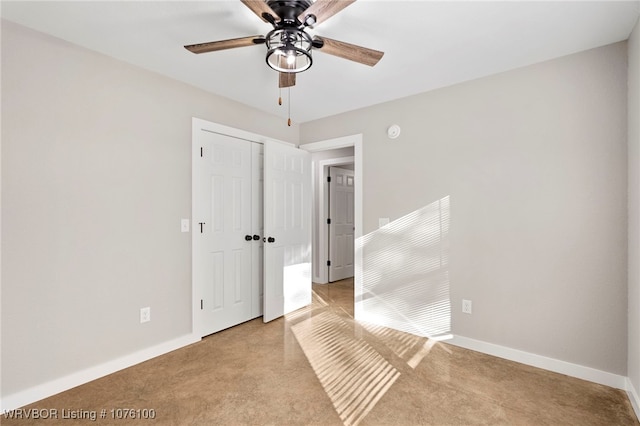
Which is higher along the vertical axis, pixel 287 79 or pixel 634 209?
pixel 287 79

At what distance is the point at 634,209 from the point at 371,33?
2.07 metres

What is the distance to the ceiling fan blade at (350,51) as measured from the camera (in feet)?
5.80

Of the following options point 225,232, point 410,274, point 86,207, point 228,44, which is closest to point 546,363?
point 410,274

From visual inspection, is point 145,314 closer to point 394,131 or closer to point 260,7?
point 260,7

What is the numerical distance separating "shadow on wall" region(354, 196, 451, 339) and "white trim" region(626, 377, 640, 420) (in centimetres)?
119

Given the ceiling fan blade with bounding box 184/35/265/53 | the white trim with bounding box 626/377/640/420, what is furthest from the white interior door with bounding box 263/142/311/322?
the white trim with bounding box 626/377/640/420

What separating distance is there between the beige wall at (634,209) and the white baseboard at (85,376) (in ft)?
10.9

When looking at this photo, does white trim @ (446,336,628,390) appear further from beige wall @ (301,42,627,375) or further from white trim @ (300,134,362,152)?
white trim @ (300,134,362,152)

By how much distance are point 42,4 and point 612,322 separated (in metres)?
4.19

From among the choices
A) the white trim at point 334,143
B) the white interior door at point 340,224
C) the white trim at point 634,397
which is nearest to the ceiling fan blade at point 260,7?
the white trim at point 334,143

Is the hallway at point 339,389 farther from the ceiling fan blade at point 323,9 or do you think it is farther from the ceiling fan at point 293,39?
the ceiling fan blade at point 323,9

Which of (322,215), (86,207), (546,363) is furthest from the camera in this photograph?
(322,215)

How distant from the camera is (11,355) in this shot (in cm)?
191

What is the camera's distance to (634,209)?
1988mm
